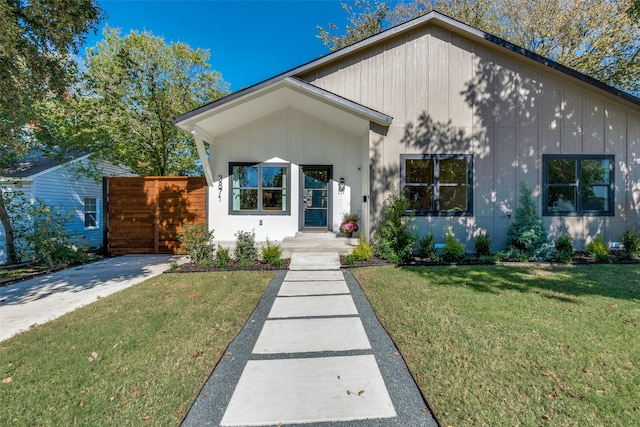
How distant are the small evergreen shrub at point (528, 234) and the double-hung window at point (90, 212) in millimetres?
15696

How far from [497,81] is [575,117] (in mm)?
2268

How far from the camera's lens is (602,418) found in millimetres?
2025

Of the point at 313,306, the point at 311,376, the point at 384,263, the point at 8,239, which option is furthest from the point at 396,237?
the point at 8,239

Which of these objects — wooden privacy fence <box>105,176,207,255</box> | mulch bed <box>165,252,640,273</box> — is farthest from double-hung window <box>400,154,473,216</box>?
wooden privacy fence <box>105,176,207,255</box>

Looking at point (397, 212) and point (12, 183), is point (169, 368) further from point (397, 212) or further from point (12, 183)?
point (12, 183)

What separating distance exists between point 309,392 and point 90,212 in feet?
47.4

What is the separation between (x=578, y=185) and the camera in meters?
7.89

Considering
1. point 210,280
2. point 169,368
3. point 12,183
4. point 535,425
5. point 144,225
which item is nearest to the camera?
point 535,425

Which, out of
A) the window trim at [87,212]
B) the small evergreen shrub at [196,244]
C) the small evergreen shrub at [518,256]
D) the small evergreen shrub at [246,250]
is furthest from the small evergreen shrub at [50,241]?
the small evergreen shrub at [518,256]

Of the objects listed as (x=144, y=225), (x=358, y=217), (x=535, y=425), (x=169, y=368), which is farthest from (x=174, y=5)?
(x=535, y=425)

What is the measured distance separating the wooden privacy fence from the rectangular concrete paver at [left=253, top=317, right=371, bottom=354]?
6.35 metres

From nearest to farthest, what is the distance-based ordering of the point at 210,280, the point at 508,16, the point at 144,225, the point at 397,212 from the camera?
the point at 210,280 → the point at 397,212 → the point at 144,225 → the point at 508,16

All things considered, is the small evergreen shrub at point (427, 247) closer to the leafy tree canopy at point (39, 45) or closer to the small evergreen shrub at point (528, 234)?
the small evergreen shrub at point (528, 234)

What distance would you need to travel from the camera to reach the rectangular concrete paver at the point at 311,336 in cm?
314
